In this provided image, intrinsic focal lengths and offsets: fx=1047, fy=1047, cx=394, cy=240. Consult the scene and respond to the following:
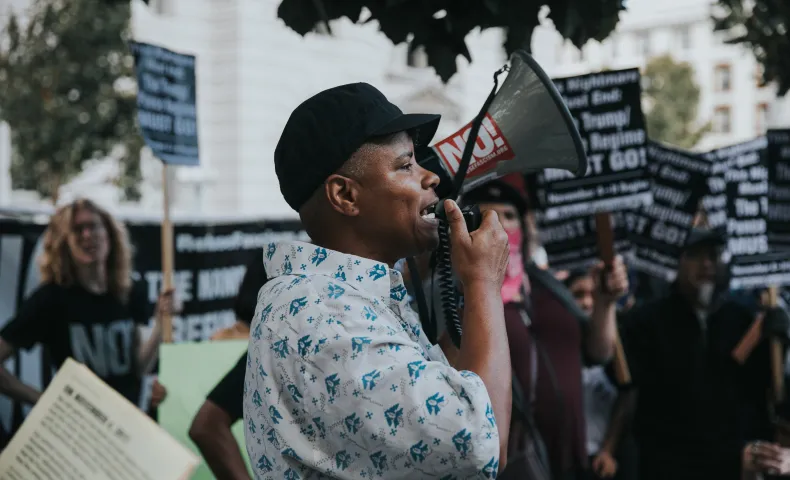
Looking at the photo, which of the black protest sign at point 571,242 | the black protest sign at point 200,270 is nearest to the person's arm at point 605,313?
the black protest sign at point 571,242

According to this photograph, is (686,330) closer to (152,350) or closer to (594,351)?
(594,351)

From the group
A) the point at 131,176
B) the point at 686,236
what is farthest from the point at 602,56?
the point at 686,236

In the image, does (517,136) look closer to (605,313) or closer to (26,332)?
(605,313)

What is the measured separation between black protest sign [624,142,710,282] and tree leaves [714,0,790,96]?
2.90 ft

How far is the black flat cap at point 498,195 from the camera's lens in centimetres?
412

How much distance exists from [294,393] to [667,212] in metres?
3.93

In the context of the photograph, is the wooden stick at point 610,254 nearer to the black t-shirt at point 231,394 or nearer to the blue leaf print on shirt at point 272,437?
the black t-shirt at point 231,394

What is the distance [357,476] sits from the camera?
1647mm

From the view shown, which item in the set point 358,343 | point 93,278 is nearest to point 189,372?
point 93,278

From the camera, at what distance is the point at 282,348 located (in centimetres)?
169

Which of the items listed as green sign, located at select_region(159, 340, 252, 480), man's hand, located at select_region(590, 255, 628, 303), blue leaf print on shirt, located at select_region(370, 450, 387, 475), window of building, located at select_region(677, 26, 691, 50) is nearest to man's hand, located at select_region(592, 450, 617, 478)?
Answer: man's hand, located at select_region(590, 255, 628, 303)

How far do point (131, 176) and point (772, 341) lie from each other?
15427 mm

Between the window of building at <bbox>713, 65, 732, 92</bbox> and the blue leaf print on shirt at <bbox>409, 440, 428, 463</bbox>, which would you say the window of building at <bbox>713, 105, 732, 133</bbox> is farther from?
the blue leaf print on shirt at <bbox>409, 440, 428, 463</bbox>

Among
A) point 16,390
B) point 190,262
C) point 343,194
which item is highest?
point 343,194
